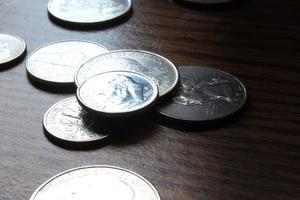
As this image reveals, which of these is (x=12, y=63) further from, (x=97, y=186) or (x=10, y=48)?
(x=97, y=186)

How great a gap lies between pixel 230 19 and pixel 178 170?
49 cm

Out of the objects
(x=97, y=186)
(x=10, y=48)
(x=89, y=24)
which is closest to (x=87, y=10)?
(x=89, y=24)

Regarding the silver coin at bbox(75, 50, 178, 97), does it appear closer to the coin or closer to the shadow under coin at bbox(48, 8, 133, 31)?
the coin

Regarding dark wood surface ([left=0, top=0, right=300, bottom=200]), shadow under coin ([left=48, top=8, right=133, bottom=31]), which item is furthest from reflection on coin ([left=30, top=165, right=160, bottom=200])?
shadow under coin ([left=48, top=8, right=133, bottom=31])

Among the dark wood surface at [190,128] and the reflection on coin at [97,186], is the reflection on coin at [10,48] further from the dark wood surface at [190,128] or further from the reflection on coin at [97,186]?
the reflection on coin at [97,186]

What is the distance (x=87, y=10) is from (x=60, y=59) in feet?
0.67

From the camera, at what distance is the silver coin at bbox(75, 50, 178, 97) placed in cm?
91

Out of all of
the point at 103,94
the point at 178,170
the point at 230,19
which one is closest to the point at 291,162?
the point at 178,170

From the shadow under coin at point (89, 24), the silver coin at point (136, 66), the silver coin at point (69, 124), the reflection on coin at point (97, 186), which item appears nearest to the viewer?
the reflection on coin at point (97, 186)

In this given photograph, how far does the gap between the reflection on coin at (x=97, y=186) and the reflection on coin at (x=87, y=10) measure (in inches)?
17.9

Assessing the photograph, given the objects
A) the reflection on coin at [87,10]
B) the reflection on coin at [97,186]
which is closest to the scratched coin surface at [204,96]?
the reflection on coin at [97,186]

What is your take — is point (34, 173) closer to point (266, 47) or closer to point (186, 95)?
point (186, 95)

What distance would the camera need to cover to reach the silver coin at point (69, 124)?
80 cm

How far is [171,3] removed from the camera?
1219 millimetres
